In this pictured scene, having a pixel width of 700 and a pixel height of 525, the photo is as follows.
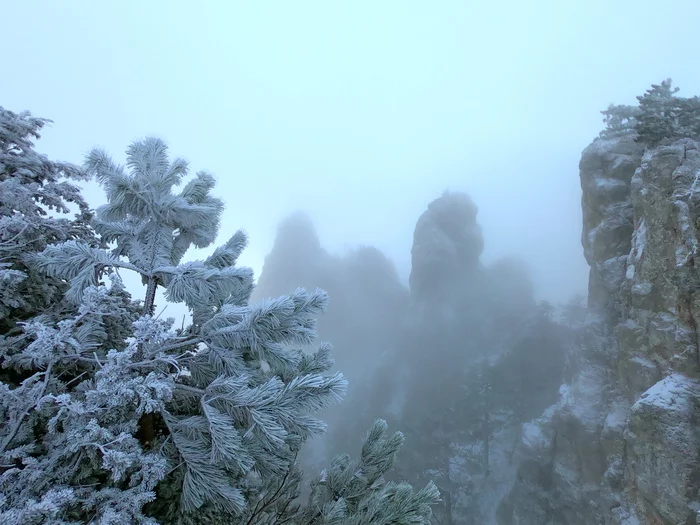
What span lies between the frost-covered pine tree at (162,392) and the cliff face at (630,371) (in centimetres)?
1707

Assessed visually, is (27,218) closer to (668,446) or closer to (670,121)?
(668,446)

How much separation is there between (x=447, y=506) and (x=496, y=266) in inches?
1454

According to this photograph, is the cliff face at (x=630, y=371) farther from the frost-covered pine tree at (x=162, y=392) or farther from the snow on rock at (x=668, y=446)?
the frost-covered pine tree at (x=162, y=392)

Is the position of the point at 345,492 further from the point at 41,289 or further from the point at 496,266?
the point at 496,266

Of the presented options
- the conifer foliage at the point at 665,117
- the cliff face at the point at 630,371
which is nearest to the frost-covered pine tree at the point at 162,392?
the cliff face at the point at 630,371

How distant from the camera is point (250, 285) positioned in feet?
11.1

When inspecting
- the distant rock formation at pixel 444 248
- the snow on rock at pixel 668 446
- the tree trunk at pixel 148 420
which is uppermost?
the distant rock formation at pixel 444 248

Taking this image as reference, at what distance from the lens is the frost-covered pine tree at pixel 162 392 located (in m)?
2.04

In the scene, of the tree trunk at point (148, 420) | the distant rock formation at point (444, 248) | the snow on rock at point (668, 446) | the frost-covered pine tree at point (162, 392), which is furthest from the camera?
the distant rock formation at point (444, 248)

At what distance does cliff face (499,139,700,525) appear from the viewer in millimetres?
14148

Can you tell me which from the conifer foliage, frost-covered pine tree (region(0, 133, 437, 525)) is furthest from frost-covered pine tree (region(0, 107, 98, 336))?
the conifer foliage

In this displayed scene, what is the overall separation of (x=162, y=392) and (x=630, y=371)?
23.1m

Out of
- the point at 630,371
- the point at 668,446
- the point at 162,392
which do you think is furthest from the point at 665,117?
the point at 162,392

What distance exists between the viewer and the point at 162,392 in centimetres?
202
